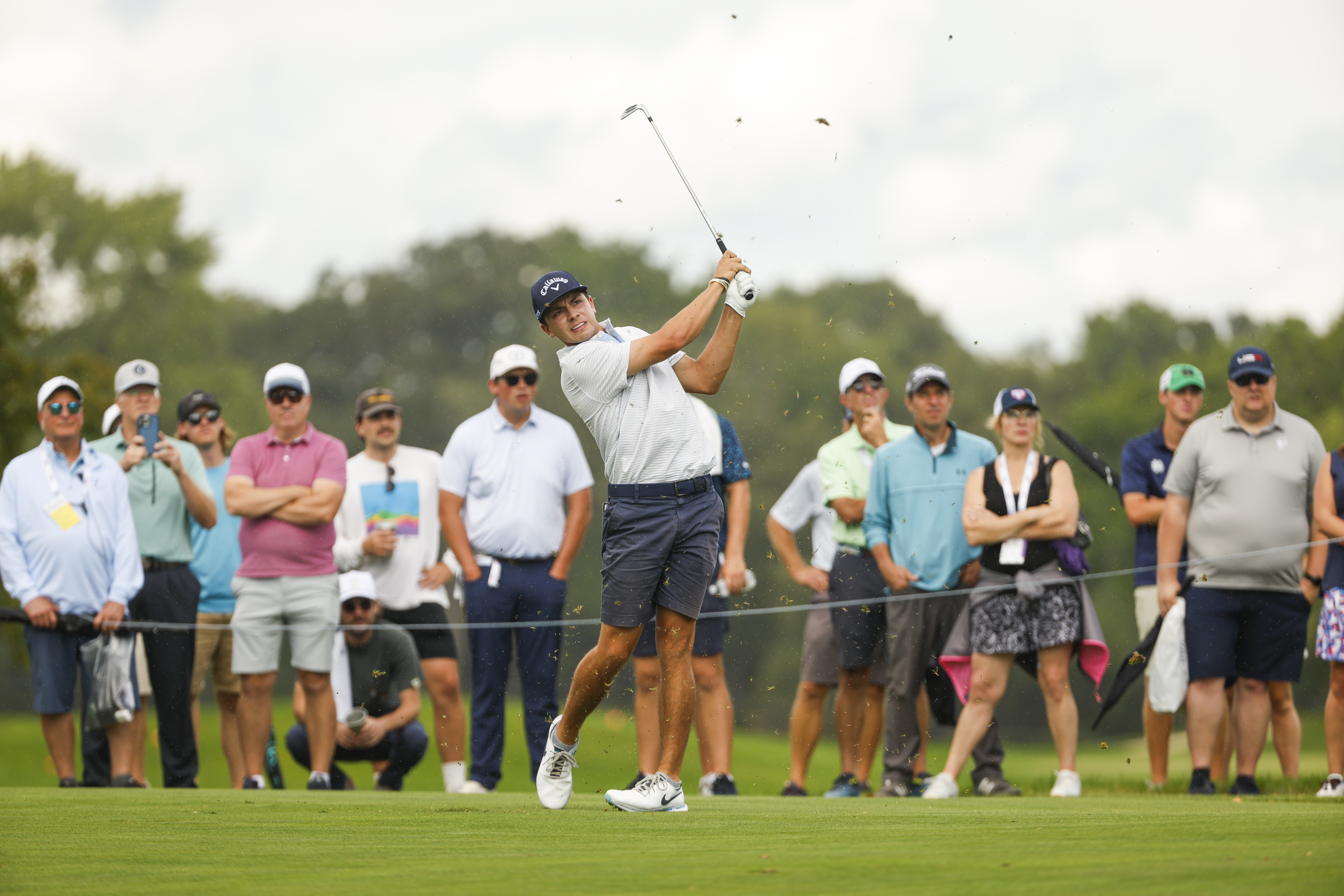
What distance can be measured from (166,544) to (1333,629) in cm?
628

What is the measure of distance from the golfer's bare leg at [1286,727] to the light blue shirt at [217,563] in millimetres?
5930

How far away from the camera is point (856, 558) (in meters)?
8.59

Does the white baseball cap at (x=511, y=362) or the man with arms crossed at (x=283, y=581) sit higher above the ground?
the white baseball cap at (x=511, y=362)

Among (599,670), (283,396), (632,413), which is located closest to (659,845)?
(599,670)

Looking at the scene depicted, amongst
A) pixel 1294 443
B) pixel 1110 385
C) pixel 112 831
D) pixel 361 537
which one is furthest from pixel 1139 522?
pixel 1110 385

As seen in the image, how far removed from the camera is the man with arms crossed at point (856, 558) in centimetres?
853

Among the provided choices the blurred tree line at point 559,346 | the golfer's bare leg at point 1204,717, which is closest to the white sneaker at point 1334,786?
the golfer's bare leg at point 1204,717

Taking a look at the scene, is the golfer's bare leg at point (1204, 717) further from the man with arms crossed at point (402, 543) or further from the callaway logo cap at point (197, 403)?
the callaway logo cap at point (197, 403)

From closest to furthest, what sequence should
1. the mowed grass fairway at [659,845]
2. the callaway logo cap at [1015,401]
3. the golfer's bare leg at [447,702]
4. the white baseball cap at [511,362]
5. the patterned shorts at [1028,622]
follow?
the mowed grass fairway at [659,845] → the patterned shorts at [1028,622] → the callaway logo cap at [1015,401] → the white baseball cap at [511,362] → the golfer's bare leg at [447,702]

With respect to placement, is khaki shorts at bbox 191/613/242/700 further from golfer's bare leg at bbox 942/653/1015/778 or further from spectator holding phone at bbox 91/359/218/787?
golfer's bare leg at bbox 942/653/1015/778

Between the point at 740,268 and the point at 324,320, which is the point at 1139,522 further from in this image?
the point at 324,320

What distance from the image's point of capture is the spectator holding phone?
858 cm

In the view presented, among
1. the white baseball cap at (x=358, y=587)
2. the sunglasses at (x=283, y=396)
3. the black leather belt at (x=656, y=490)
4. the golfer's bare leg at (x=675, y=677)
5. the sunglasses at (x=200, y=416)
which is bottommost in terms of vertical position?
the golfer's bare leg at (x=675, y=677)

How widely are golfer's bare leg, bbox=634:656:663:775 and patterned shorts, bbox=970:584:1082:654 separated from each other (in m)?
1.70
